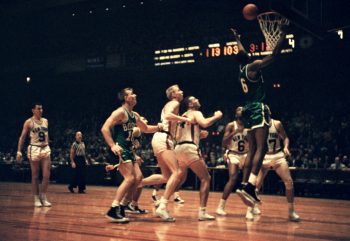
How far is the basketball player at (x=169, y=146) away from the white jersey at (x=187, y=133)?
0.51 ft

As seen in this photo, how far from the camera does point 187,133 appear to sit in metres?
8.43

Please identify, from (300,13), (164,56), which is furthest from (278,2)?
(164,56)

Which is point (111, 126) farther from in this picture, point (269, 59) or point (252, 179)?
point (269, 59)

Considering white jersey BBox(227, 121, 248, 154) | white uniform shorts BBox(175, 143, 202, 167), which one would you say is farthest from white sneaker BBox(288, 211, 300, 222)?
white jersey BBox(227, 121, 248, 154)

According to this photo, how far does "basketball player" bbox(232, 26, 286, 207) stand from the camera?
7238 mm

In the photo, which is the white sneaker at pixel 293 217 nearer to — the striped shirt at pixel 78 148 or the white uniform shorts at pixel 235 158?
the white uniform shorts at pixel 235 158

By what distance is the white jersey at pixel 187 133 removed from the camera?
8.40 metres

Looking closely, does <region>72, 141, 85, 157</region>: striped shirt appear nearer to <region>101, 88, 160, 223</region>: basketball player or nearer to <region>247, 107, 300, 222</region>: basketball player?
<region>247, 107, 300, 222</region>: basketball player

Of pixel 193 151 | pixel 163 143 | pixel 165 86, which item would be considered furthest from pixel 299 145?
pixel 193 151

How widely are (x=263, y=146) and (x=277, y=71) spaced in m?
13.0

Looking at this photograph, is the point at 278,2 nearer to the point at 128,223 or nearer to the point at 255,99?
the point at 255,99

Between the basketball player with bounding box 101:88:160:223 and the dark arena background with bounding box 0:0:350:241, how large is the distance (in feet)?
0.82

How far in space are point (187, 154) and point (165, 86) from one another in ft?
51.1

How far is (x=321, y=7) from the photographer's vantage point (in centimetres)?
1215
